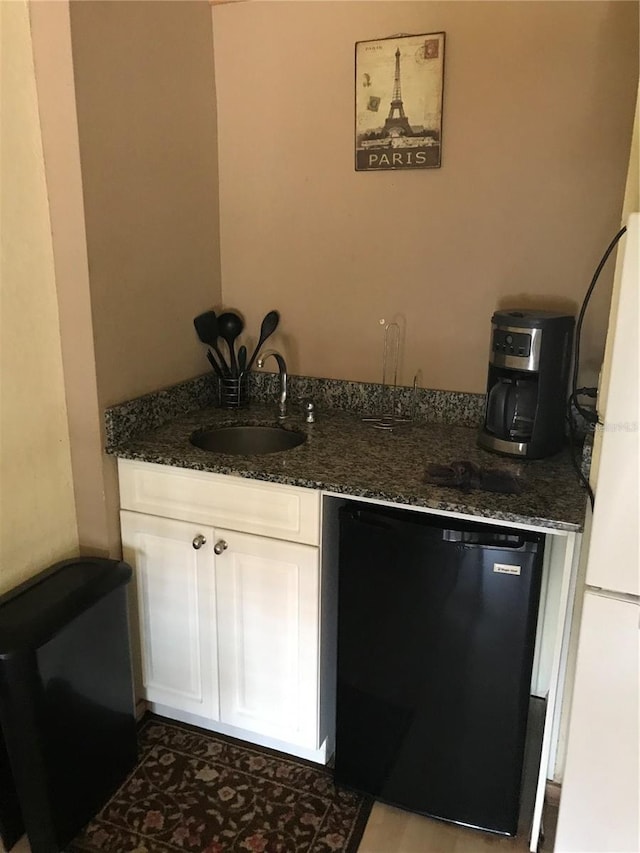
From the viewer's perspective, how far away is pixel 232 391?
2.34 metres

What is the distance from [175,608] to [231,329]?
0.95 m

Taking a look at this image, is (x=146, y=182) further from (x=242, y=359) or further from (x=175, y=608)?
(x=175, y=608)

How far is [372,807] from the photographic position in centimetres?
185

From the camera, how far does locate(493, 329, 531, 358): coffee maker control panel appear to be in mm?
1763

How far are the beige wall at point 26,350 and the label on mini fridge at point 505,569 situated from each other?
47.3 inches

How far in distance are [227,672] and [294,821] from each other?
43cm

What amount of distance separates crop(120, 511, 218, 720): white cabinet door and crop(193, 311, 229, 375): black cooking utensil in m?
0.65

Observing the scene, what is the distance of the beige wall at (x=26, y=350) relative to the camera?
64.9 inches

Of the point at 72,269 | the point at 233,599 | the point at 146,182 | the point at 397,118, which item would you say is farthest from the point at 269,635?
the point at 397,118

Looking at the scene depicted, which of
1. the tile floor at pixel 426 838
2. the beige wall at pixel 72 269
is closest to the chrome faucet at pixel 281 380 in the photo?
the beige wall at pixel 72 269

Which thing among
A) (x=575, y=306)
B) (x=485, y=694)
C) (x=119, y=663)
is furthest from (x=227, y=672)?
(x=575, y=306)

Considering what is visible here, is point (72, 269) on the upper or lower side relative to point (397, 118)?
lower

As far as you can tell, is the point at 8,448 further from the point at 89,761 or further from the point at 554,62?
the point at 554,62

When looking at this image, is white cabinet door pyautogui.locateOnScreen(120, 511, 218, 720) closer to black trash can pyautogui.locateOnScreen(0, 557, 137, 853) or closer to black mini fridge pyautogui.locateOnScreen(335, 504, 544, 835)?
black trash can pyautogui.locateOnScreen(0, 557, 137, 853)
